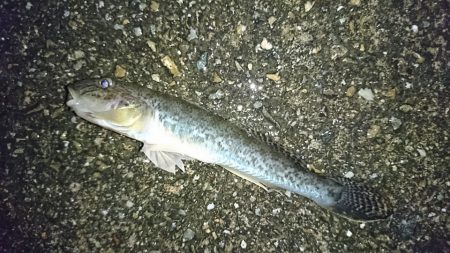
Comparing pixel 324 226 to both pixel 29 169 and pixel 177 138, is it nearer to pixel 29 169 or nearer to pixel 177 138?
pixel 177 138

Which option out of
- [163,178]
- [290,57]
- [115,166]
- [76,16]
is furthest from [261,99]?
[76,16]

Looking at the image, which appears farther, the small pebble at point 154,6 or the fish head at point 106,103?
the small pebble at point 154,6

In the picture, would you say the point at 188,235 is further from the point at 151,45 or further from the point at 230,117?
the point at 151,45

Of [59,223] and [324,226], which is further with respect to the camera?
[324,226]

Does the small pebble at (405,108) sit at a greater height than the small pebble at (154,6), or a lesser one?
greater

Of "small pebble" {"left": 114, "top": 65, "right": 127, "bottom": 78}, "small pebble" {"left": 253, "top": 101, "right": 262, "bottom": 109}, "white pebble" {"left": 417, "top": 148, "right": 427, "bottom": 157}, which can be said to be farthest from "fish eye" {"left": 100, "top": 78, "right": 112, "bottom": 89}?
"white pebble" {"left": 417, "top": 148, "right": 427, "bottom": 157}

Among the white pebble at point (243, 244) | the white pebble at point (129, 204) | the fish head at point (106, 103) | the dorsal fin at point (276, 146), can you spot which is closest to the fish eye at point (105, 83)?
the fish head at point (106, 103)

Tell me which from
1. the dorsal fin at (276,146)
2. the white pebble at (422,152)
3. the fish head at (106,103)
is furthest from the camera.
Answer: the white pebble at (422,152)

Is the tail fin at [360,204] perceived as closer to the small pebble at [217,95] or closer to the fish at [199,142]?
the fish at [199,142]

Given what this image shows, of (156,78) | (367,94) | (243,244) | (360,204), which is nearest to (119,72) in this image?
(156,78)
